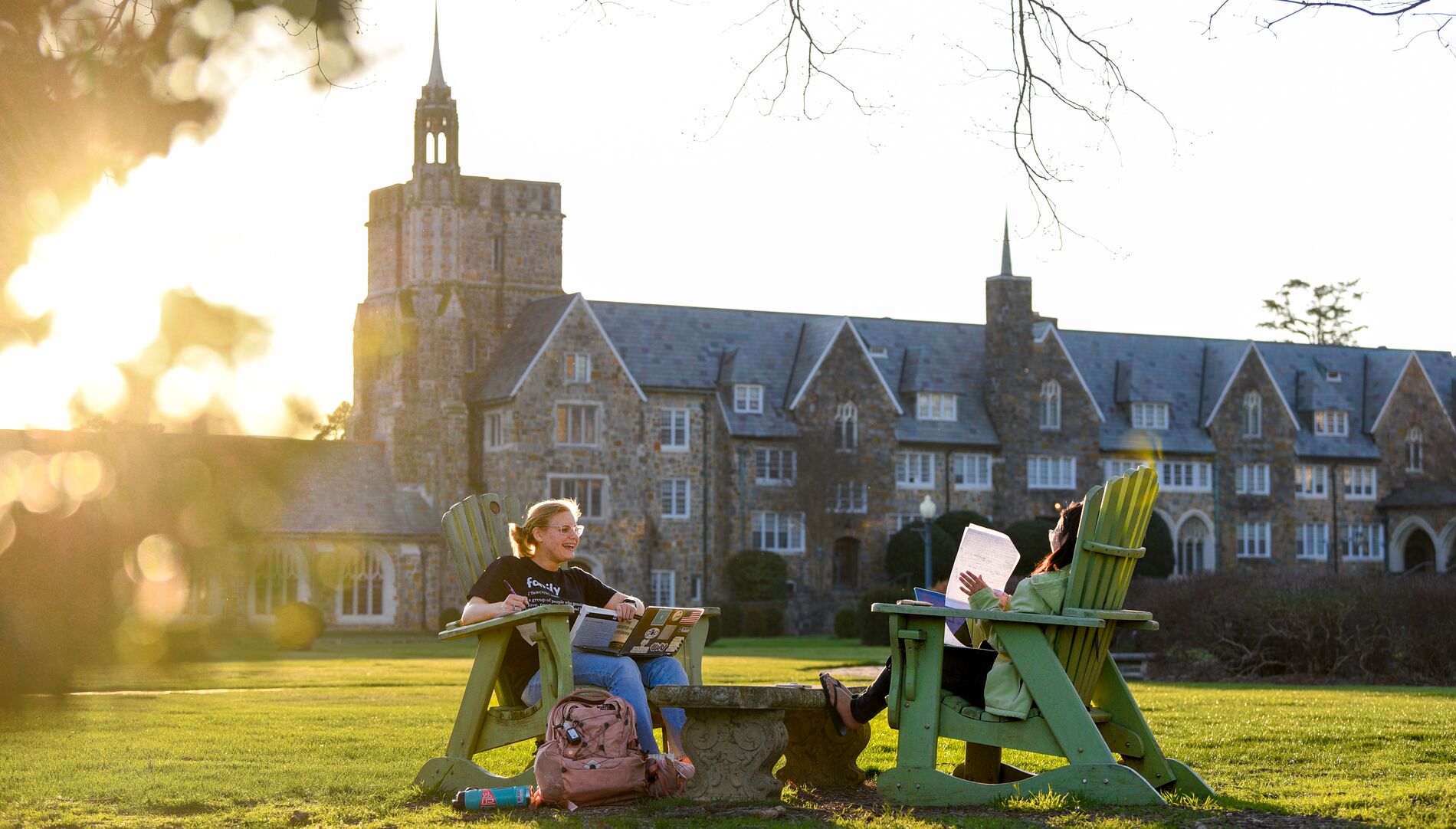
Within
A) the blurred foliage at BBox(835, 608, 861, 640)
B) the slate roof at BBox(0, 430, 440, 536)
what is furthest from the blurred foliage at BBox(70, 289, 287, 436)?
the blurred foliage at BBox(835, 608, 861, 640)

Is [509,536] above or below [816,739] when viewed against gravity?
above

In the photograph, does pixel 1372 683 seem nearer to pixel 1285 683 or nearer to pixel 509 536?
pixel 1285 683

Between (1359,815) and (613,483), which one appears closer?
(1359,815)

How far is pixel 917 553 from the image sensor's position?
1934 inches

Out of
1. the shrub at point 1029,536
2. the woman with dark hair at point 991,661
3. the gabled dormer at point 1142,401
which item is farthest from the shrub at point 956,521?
the woman with dark hair at point 991,661

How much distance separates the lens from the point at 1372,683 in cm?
1931

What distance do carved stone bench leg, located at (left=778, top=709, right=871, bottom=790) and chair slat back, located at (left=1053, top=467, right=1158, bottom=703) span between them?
1.23 meters

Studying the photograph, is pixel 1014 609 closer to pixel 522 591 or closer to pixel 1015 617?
pixel 1015 617

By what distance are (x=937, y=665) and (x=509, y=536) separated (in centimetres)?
236

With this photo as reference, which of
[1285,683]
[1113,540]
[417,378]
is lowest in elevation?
[1285,683]

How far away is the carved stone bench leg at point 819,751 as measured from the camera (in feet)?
27.7

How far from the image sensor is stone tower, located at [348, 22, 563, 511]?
49.7 meters

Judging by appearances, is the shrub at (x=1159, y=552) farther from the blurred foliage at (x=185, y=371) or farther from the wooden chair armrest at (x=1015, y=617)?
the wooden chair armrest at (x=1015, y=617)

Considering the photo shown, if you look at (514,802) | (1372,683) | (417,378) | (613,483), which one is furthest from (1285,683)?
(417,378)
